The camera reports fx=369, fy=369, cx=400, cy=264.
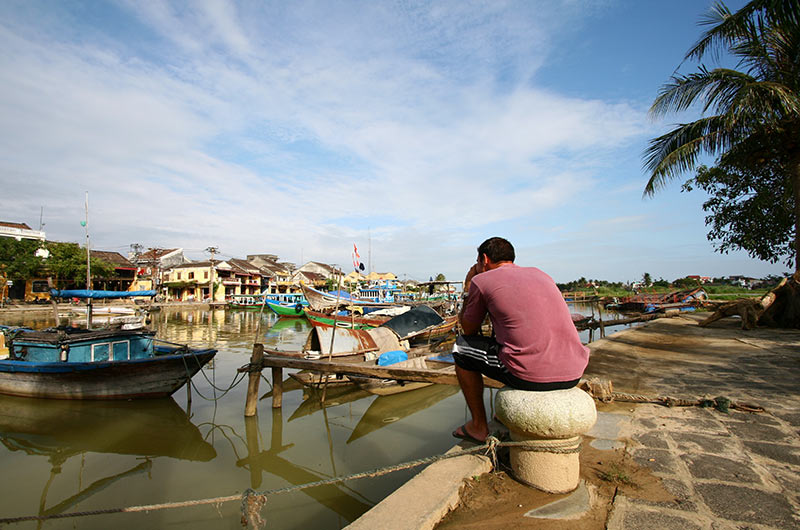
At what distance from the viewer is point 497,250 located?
2818 millimetres

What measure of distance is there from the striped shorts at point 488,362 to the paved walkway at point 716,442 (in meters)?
0.76

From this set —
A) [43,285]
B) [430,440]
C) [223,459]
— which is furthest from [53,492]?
[43,285]

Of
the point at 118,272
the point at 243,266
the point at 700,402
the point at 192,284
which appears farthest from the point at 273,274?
the point at 700,402

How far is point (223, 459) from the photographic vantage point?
18.8 feet

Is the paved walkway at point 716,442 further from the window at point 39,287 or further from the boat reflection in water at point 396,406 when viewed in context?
the window at point 39,287

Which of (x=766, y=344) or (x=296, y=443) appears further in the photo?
(x=766, y=344)

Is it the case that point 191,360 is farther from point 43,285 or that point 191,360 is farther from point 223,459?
point 43,285

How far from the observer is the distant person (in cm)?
228

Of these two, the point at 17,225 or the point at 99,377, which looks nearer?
the point at 99,377

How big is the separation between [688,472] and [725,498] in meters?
0.36

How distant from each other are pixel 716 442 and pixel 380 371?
3.42 meters

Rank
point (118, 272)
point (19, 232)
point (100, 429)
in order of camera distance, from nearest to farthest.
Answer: point (100, 429) → point (19, 232) → point (118, 272)

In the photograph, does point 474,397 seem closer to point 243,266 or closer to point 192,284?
point 192,284

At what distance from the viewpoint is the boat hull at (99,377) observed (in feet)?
25.7
